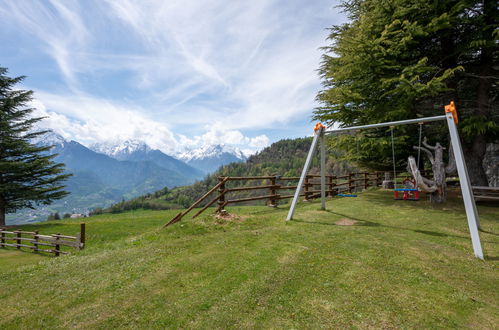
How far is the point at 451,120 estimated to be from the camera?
243 inches

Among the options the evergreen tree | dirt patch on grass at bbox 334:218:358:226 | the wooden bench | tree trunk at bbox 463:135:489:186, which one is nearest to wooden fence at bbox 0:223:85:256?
dirt patch on grass at bbox 334:218:358:226

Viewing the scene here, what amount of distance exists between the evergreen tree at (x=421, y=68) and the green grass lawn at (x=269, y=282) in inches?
226

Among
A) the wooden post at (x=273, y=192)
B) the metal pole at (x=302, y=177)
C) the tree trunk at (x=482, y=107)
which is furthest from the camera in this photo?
the wooden post at (x=273, y=192)

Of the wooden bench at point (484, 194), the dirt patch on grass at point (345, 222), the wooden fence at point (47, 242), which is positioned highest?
the wooden bench at point (484, 194)

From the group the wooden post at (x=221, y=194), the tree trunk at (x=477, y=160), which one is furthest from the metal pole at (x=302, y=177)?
the tree trunk at (x=477, y=160)

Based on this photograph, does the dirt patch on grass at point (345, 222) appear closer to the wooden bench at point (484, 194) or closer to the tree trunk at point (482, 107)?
the wooden bench at point (484, 194)

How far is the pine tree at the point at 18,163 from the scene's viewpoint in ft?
58.9

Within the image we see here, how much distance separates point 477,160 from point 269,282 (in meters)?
12.8

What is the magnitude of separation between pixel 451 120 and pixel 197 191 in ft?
389

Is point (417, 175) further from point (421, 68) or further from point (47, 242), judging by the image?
point (47, 242)

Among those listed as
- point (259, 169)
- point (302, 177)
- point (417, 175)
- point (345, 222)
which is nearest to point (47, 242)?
point (302, 177)

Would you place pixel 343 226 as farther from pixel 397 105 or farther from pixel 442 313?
pixel 397 105

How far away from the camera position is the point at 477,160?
36.0 ft

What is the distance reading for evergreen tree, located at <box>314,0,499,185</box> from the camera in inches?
373
